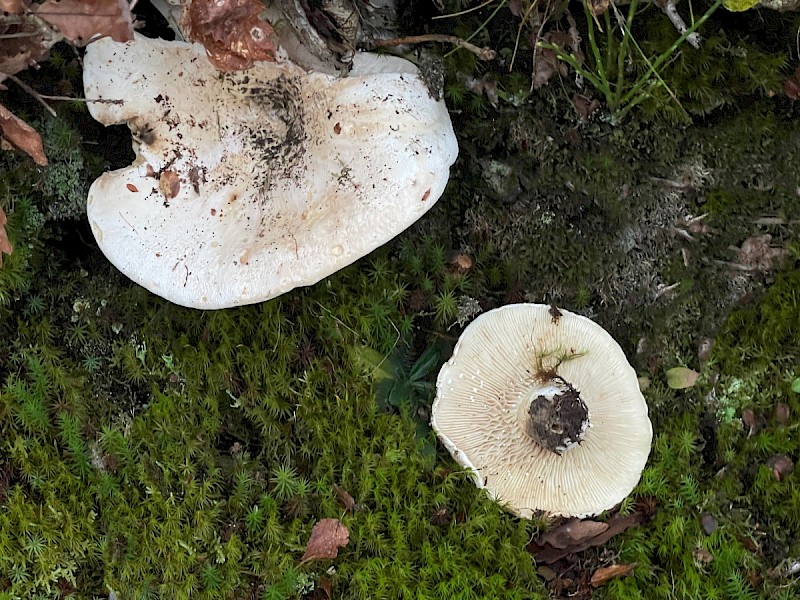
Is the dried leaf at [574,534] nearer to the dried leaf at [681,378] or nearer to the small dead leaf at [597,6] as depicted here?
the dried leaf at [681,378]

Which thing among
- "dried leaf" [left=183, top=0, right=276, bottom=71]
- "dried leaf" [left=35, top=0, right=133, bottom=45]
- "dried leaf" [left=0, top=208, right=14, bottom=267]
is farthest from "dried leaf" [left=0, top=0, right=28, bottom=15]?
"dried leaf" [left=0, top=208, right=14, bottom=267]

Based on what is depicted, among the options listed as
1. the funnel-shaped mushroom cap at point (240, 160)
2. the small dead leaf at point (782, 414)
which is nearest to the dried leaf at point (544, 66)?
the funnel-shaped mushroom cap at point (240, 160)

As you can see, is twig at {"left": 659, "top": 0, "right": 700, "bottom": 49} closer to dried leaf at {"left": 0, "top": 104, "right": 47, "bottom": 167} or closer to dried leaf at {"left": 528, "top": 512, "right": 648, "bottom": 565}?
dried leaf at {"left": 528, "top": 512, "right": 648, "bottom": 565}

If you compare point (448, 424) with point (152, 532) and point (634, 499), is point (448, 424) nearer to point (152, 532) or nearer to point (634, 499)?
point (634, 499)

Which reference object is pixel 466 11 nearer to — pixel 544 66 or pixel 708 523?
pixel 544 66

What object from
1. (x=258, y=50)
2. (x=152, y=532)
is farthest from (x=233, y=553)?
(x=258, y=50)

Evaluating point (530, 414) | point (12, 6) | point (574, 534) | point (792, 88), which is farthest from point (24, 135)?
point (792, 88)
